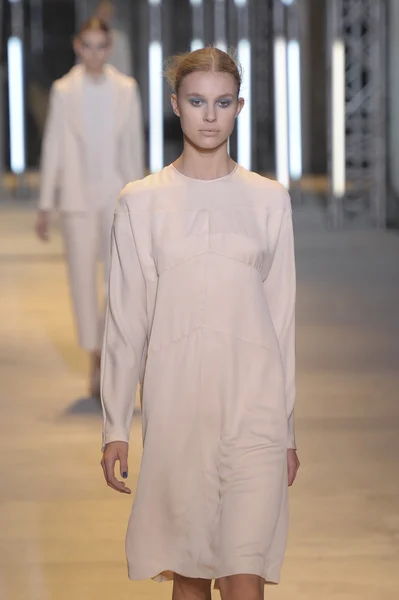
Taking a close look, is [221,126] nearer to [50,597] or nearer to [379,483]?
[50,597]

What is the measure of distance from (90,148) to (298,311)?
Result: 3538 mm

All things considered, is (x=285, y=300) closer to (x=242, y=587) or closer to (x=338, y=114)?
(x=242, y=587)

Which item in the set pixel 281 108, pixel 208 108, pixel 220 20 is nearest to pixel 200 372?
pixel 208 108

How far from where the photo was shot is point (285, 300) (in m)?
2.97

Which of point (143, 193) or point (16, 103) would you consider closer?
point (143, 193)

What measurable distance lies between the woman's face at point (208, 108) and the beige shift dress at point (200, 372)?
10 centimetres

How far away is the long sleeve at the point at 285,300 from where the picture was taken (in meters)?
2.96

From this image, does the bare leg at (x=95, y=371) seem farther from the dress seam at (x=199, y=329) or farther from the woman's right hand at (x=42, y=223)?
the dress seam at (x=199, y=329)

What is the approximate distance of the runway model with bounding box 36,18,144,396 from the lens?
6469 millimetres

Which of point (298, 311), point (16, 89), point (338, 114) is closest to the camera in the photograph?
Result: point (298, 311)

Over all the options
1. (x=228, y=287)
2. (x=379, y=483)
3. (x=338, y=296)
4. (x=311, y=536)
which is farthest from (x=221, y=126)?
(x=338, y=296)

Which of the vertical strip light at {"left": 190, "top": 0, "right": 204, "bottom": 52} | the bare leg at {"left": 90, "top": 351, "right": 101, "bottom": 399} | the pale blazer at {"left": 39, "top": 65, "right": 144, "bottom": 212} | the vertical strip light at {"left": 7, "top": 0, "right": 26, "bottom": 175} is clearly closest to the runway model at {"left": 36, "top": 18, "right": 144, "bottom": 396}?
the pale blazer at {"left": 39, "top": 65, "right": 144, "bottom": 212}

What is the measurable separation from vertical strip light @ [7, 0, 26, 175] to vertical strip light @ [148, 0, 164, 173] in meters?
1.81

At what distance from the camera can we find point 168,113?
66.5 feet
